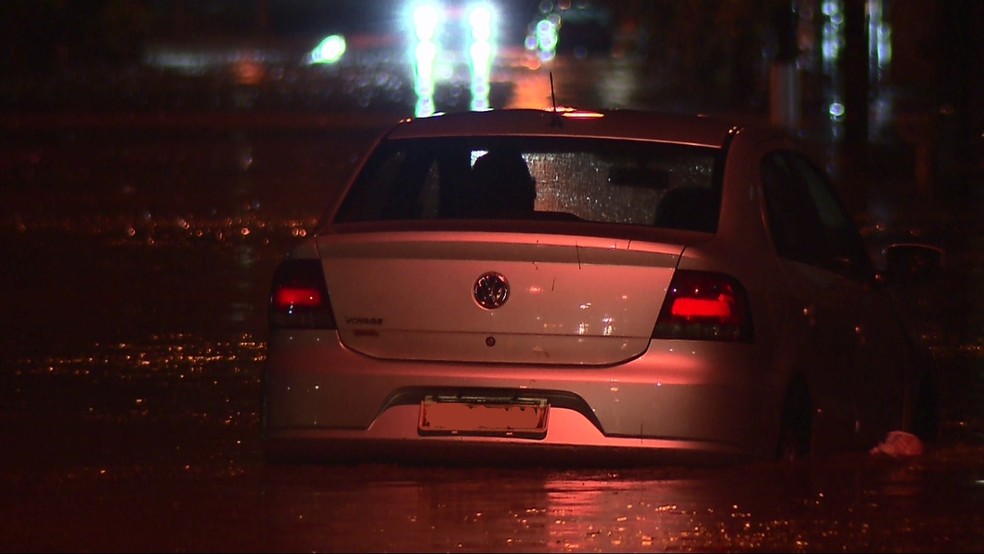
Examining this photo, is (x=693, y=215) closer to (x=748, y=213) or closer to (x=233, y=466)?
(x=748, y=213)

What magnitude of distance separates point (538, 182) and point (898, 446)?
1.88 meters

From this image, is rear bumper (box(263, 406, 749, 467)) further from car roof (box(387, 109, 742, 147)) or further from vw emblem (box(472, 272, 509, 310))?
car roof (box(387, 109, 742, 147))

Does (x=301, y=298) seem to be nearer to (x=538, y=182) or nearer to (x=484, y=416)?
(x=484, y=416)

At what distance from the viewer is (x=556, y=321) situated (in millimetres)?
6828

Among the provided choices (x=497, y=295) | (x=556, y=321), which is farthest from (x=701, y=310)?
(x=497, y=295)

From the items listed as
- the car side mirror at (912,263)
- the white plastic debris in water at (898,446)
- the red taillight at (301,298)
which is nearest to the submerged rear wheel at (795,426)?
the white plastic debris in water at (898,446)

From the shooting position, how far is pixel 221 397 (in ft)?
33.1

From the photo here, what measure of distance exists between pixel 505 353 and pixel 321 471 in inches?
39.6

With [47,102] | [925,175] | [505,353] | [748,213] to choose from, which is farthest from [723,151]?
[47,102]

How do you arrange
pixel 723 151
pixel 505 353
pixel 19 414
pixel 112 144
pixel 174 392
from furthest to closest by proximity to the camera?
pixel 112 144 → pixel 174 392 → pixel 19 414 → pixel 723 151 → pixel 505 353

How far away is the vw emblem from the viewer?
6867 mm

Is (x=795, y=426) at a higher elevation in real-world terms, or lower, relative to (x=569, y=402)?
lower

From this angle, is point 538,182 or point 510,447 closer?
point 510,447

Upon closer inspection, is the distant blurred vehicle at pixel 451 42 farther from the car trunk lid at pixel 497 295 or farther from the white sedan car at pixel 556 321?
the car trunk lid at pixel 497 295
